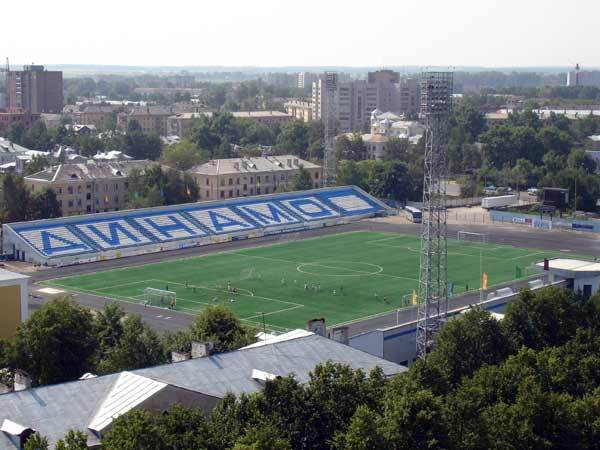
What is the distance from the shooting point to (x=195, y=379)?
29.8 meters

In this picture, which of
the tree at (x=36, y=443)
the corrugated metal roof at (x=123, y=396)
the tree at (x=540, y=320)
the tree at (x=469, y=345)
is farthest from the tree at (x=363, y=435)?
the tree at (x=540, y=320)

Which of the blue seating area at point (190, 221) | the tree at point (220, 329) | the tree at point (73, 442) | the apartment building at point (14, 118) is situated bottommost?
the blue seating area at point (190, 221)

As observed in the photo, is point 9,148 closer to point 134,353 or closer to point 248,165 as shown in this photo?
point 248,165

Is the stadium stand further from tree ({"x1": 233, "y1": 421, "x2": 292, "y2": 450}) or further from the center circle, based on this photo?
tree ({"x1": 233, "y1": 421, "x2": 292, "y2": 450})

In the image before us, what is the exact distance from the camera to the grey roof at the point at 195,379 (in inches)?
1070

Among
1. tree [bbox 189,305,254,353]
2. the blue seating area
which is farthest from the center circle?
tree [bbox 189,305,254,353]

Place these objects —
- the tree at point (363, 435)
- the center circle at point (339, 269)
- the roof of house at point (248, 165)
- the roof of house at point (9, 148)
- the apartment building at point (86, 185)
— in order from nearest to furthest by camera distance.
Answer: the tree at point (363, 435)
the center circle at point (339, 269)
the apartment building at point (86, 185)
the roof of house at point (248, 165)
the roof of house at point (9, 148)

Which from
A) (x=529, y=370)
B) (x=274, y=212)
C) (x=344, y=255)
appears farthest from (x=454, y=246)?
(x=529, y=370)

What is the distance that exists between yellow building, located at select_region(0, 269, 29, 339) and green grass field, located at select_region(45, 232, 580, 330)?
11.3 m

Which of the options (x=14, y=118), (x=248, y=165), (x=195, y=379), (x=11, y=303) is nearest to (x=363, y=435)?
(x=195, y=379)

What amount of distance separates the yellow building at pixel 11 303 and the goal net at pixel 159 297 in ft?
37.1

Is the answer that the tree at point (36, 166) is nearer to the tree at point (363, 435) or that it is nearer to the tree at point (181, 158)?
the tree at point (181, 158)

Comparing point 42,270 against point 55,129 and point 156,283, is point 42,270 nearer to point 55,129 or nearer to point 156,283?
point 156,283

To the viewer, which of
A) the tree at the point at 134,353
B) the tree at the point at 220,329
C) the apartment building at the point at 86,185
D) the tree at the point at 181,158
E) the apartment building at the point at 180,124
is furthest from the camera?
the apartment building at the point at 180,124
